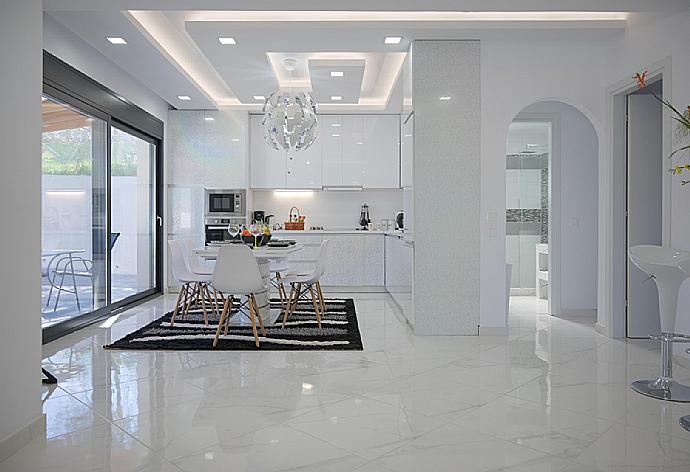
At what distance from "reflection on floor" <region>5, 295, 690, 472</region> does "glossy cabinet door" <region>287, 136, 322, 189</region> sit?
469 centimetres

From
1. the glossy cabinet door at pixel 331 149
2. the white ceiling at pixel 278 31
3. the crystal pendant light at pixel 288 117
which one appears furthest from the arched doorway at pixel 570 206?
the glossy cabinet door at pixel 331 149

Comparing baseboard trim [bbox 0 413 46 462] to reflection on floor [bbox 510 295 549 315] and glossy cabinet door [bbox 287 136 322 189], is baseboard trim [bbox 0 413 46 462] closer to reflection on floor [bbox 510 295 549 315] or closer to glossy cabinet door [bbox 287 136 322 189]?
reflection on floor [bbox 510 295 549 315]

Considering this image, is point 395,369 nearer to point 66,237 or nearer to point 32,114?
point 32,114

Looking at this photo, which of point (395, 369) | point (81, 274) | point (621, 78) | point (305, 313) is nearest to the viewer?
point (395, 369)

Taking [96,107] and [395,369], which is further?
[96,107]

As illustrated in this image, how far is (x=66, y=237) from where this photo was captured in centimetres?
576

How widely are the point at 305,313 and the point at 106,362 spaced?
2.66 m

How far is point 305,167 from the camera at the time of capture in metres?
9.58

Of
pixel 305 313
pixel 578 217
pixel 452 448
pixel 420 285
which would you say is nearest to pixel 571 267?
pixel 578 217

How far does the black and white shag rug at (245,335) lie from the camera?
514 centimetres

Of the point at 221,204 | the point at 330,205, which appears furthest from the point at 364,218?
the point at 221,204

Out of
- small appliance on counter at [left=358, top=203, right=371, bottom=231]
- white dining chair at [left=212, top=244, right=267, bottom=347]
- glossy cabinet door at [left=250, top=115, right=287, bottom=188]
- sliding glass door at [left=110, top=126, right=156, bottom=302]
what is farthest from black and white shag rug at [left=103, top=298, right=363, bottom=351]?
glossy cabinet door at [left=250, top=115, right=287, bottom=188]

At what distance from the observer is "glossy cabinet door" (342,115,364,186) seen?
31.3 ft

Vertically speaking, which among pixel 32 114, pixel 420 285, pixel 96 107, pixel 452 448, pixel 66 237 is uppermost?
pixel 96 107
